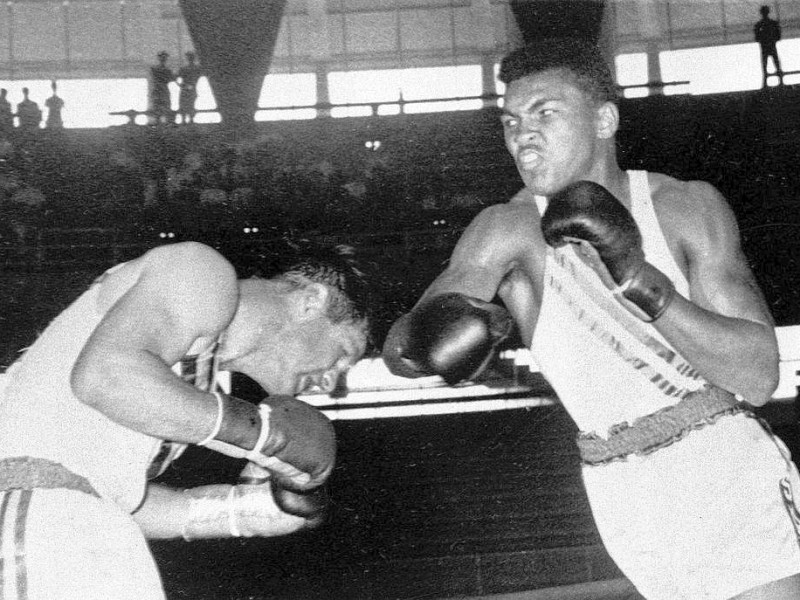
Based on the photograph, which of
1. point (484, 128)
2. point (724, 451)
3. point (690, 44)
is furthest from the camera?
point (690, 44)

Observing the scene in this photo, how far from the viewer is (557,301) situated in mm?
2320

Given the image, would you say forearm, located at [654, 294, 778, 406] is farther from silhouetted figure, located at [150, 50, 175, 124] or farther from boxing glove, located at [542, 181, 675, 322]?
silhouetted figure, located at [150, 50, 175, 124]

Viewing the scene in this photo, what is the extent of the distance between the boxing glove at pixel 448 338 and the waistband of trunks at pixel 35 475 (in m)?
0.84

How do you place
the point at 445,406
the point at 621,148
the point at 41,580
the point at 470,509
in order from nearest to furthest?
the point at 41,580 → the point at 470,509 → the point at 445,406 → the point at 621,148

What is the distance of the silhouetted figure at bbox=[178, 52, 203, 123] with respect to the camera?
1264cm

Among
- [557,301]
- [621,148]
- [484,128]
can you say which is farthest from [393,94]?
[557,301]

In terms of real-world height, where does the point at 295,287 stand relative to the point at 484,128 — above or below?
below

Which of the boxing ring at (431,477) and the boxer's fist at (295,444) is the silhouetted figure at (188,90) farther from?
the boxer's fist at (295,444)

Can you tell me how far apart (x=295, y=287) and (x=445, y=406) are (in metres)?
7.35

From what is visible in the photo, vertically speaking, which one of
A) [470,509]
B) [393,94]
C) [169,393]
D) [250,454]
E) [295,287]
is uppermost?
[393,94]

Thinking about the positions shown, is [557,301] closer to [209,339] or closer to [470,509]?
[209,339]

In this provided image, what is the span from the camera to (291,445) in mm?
2018

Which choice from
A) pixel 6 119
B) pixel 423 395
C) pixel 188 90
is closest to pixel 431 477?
pixel 423 395

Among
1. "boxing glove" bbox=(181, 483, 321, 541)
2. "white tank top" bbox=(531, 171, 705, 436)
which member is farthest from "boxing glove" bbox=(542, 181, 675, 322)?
"boxing glove" bbox=(181, 483, 321, 541)
